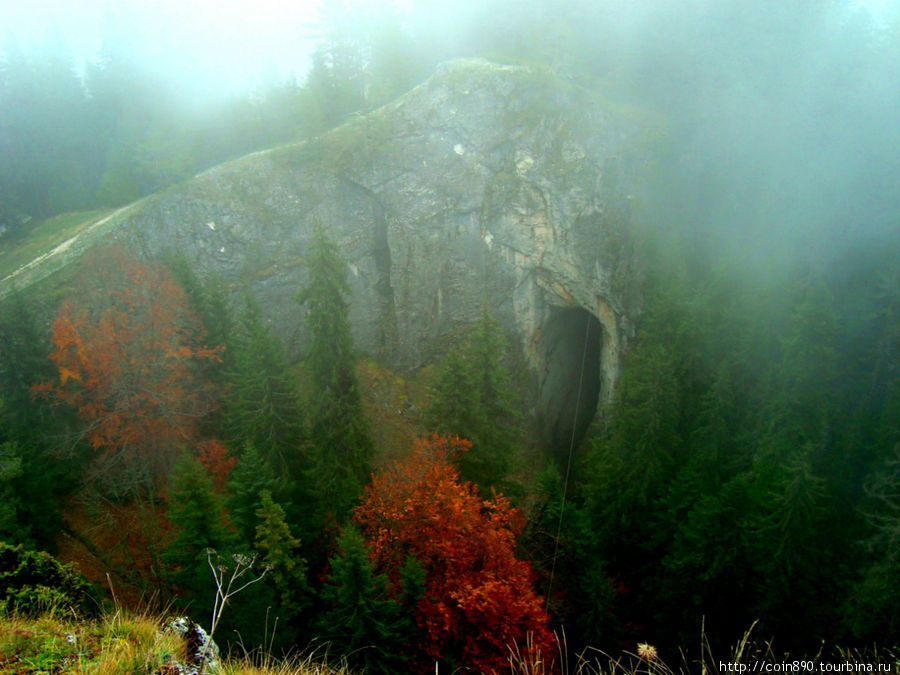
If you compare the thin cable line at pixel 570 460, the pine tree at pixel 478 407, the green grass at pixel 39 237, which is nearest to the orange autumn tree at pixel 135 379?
the green grass at pixel 39 237

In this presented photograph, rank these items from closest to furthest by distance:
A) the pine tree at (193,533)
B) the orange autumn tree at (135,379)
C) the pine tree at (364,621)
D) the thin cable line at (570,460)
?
the pine tree at (364,621) < the pine tree at (193,533) < the thin cable line at (570,460) < the orange autumn tree at (135,379)

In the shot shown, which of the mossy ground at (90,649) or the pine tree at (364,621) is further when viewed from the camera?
the pine tree at (364,621)

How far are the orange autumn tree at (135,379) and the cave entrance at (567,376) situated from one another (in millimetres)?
16428

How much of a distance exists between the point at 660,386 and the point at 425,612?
39.8ft

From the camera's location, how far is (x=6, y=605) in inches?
199

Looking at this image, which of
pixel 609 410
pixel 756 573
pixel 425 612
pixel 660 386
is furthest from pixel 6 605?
pixel 609 410

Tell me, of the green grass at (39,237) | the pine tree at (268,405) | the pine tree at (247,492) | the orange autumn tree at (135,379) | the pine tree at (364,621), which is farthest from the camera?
the green grass at (39,237)

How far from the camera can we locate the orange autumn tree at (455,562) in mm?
12062

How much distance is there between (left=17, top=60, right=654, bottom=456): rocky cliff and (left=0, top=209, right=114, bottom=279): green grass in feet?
14.0

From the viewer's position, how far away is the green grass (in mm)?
26109

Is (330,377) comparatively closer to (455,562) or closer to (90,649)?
(455,562)

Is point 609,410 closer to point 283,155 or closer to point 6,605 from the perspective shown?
point 283,155

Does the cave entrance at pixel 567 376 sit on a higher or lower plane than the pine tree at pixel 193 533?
lower

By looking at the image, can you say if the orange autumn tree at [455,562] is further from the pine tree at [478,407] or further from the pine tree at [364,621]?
the pine tree at [478,407]
